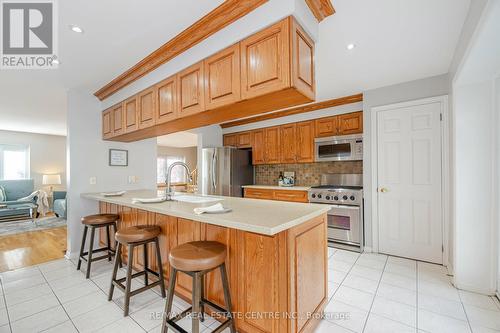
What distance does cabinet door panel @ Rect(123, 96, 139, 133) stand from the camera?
2.78 meters

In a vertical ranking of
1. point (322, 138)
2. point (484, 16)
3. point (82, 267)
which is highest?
point (484, 16)

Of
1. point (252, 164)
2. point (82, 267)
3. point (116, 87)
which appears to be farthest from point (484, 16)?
point (82, 267)

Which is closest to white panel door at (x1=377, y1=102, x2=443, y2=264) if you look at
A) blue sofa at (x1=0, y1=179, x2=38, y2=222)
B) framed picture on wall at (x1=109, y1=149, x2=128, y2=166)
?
framed picture on wall at (x1=109, y1=149, x2=128, y2=166)

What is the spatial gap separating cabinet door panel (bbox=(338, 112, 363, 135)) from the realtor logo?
3.75m

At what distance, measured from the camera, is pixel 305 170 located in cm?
448

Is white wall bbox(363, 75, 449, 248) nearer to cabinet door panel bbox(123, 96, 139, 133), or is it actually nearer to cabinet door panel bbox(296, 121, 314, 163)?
cabinet door panel bbox(296, 121, 314, 163)

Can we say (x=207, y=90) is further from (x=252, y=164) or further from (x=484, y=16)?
(x=252, y=164)

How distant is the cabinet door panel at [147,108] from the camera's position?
2.55 meters

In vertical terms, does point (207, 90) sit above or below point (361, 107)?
below

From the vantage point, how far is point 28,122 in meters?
5.32

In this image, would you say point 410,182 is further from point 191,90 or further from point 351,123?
point 191,90

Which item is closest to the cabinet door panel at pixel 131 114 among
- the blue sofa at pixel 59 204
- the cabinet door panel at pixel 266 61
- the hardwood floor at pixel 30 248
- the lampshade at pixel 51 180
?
the cabinet door panel at pixel 266 61

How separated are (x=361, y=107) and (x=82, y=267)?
4.66 metres

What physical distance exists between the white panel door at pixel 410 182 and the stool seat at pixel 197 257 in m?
2.70
